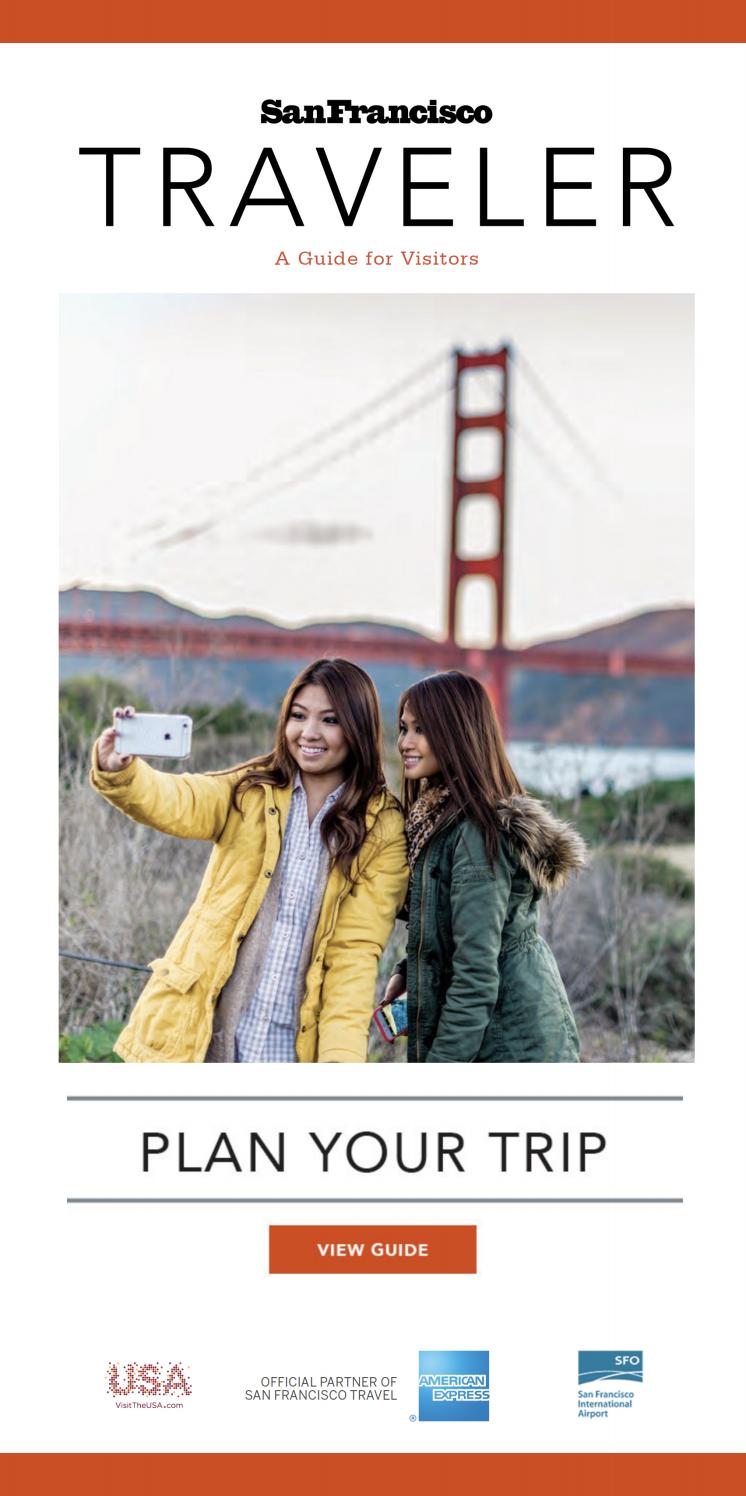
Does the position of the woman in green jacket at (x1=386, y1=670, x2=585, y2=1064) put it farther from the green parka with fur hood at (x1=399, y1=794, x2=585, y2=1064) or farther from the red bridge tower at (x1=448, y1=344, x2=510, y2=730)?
the red bridge tower at (x1=448, y1=344, x2=510, y2=730)

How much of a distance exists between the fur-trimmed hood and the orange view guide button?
60cm

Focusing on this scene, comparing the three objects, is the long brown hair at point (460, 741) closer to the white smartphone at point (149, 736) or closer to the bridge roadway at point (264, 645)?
the white smartphone at point (149, 736)

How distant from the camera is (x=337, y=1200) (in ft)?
7.52

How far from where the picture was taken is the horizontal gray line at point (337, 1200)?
2.29m

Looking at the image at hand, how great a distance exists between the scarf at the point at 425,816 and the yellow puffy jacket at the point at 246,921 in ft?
0.17

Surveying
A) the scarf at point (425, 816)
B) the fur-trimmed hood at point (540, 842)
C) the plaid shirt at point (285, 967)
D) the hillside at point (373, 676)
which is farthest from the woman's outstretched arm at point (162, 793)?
the hillside at point (373, 676)

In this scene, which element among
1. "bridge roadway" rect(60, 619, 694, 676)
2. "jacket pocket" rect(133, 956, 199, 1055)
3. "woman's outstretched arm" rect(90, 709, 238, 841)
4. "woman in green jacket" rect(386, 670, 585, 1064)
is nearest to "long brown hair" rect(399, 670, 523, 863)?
"woman in green jacket" rect(386, 670, 585, 1064)

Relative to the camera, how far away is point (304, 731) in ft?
7.36

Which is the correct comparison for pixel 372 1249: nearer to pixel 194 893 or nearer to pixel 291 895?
pixel 291 895

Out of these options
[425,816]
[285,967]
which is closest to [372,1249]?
[285,967]

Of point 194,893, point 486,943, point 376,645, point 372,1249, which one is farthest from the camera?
point 376,645

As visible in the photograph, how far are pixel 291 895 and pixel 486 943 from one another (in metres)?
0.34

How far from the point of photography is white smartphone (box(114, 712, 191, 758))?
2172mm

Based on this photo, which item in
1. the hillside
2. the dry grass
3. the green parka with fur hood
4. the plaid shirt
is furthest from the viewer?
the hillside
